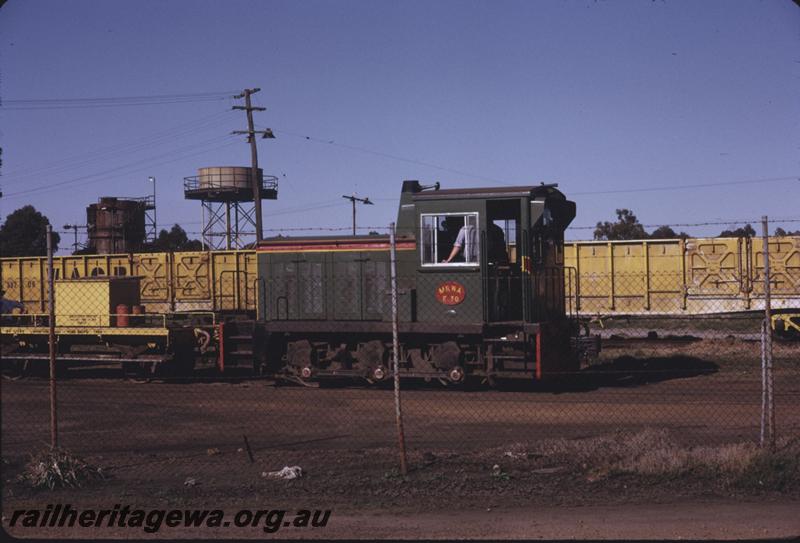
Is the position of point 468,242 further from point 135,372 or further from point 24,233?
point 24,233

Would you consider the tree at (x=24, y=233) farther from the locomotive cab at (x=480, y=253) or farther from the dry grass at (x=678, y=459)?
the dry grass at (x=678, y=459)

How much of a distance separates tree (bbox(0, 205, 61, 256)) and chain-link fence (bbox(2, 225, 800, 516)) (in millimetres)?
24317

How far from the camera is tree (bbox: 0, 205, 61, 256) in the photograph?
139 feet

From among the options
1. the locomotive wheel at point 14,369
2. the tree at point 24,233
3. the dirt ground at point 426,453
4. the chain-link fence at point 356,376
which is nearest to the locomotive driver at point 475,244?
the chain-link fence at point 356,376

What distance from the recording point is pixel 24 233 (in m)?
45.3

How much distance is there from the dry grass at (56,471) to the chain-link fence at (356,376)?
46cm

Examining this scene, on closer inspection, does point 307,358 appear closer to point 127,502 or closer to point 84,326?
point 84,326

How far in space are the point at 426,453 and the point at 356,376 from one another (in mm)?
6378

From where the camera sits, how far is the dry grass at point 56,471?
8422 mm

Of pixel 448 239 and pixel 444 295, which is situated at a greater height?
pixel 448 239

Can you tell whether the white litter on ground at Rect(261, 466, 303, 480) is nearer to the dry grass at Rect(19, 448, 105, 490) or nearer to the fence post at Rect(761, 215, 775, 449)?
the dry grass at Rect(19, 448, 105, 490)

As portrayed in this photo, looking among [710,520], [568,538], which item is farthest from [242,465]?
[710,520]

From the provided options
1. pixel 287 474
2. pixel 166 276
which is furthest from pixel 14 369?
pixel 287 474

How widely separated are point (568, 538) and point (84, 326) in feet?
47.3
